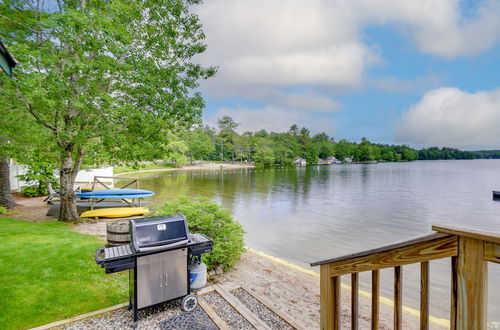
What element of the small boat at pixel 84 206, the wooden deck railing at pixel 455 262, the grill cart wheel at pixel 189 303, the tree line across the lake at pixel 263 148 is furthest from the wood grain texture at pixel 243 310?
the tree line across the lake at pixel 263 148

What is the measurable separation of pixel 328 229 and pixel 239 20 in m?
16.1

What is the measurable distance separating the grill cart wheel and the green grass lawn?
1028mm

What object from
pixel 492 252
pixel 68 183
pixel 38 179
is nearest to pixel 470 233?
pixel 492 252

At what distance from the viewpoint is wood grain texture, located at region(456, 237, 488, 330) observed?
977 millimetres

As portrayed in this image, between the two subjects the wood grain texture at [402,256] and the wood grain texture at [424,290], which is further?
the wood grain texture at [424,290]

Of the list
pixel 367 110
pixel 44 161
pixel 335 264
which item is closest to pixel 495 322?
pixel 335 264

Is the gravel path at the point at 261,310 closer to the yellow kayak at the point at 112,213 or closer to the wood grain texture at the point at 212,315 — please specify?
the wood grain texture at the point at 212,315

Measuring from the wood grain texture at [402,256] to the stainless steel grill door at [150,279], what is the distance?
7.01 ft

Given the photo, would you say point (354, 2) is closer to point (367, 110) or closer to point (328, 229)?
point (328, 229)

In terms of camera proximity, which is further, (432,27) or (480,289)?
(432,27)

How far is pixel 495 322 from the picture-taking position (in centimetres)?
434

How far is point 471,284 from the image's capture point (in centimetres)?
100

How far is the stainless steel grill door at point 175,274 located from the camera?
10.3 feet

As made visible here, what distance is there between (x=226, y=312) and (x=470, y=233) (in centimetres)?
307
